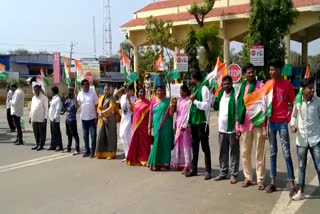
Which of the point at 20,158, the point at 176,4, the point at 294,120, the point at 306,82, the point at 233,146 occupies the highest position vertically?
the point at 176,4

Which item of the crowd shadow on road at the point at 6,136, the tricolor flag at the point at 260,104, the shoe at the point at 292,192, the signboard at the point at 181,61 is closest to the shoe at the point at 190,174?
the tricolor flag at the point at 260,104

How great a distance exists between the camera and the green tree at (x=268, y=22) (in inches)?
830

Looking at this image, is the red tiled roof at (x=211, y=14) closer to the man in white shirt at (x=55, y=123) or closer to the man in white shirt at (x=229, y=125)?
the man in white shirt at (x=55, y=123)

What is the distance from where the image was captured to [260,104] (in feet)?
20.3

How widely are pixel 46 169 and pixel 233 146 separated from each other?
12.8 feet

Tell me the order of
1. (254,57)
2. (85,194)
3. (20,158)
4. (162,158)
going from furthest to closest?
1. (254,57)
2. (20,158)
3. (162,158)
4. (85,194)

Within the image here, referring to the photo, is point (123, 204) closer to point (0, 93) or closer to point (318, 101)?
point (318, 101)

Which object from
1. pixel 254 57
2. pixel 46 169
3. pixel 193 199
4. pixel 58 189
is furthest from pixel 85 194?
pixel 254 57

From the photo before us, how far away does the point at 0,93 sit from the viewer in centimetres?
4409

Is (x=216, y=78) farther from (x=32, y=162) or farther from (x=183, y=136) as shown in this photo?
(x=32, y=162)

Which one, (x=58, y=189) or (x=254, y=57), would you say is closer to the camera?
(x=58, y=189)

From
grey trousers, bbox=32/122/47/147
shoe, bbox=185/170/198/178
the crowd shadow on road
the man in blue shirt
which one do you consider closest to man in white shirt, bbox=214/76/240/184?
shoe, bbox=185/170/198/178

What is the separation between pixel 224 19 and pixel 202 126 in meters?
20.9

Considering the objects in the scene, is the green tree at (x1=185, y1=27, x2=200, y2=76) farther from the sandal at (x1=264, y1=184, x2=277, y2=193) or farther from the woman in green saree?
the sandal at (x1=264, y1=184, x2=277, y2=193)
